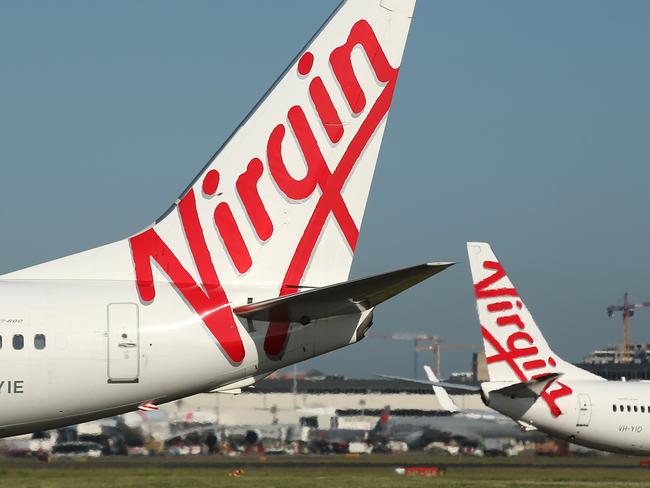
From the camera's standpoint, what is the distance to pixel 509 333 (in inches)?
1719

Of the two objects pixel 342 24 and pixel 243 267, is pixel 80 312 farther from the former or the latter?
pixel 342 24

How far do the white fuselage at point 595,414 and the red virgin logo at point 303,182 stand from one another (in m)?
26.7

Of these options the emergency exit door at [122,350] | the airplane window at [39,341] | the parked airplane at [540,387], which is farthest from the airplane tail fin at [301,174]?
the parked airplane at [540,387]

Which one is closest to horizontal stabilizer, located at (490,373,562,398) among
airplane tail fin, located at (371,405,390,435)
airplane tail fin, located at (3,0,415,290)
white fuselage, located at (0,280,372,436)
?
airplane tail fin, located at (371,405,390,435)

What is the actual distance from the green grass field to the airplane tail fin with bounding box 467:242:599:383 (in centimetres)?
378

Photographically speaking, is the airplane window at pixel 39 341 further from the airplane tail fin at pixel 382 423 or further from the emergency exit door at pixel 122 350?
the airplane tail fin at pixel 382 423

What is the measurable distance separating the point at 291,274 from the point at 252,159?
173 centimetres

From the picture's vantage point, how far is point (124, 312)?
1573 centimetres

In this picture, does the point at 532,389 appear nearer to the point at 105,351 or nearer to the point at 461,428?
the point at 461,428

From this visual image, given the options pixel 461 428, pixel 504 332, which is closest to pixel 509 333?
pixel 504 332

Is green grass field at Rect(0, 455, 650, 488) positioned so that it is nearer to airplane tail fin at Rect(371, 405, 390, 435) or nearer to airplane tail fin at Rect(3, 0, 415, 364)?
airplane tail fin at Rect(371, 405, 390, 435)

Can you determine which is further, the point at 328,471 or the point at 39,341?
the point at 328,471

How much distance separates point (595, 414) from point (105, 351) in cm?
3025

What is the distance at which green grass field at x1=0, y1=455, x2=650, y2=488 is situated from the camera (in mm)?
32812
